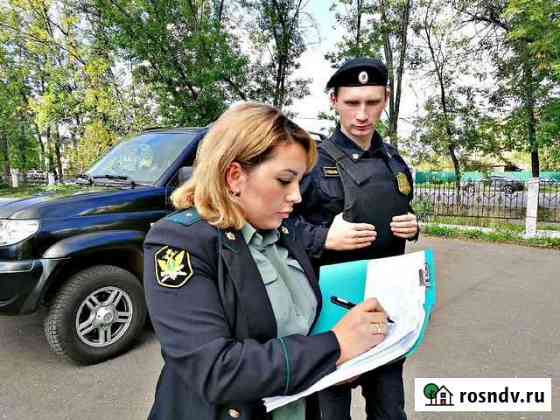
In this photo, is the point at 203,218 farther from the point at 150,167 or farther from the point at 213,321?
the point at 150,167

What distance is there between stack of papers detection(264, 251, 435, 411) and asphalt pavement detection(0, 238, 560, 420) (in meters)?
1.60

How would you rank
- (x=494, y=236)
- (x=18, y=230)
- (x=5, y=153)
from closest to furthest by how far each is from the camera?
(x=18, y=230) → (x=494, y=236) → (x=5, y=153)

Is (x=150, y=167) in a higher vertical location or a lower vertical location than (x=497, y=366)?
higher

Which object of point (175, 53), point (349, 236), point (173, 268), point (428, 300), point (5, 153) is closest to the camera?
point (173, 268)

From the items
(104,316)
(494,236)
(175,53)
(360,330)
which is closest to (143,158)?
(104,316)

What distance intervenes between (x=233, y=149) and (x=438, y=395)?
2.52 meters

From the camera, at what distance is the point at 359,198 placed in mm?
1665

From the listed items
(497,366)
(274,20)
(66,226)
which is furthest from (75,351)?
(274,20)

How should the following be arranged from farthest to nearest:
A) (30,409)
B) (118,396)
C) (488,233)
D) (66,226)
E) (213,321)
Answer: (488,233) < (66,226) < (118,396) < (30,409) < (213,321)

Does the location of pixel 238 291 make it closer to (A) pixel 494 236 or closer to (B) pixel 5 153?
(A) pixel 494 236

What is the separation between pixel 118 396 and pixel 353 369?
91.2 inches

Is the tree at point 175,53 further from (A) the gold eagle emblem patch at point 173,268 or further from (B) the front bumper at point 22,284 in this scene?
(A) the gold eagle emblem patch at point 173,268

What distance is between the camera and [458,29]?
13.5 meters

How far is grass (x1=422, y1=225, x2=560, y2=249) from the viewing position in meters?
7.81
